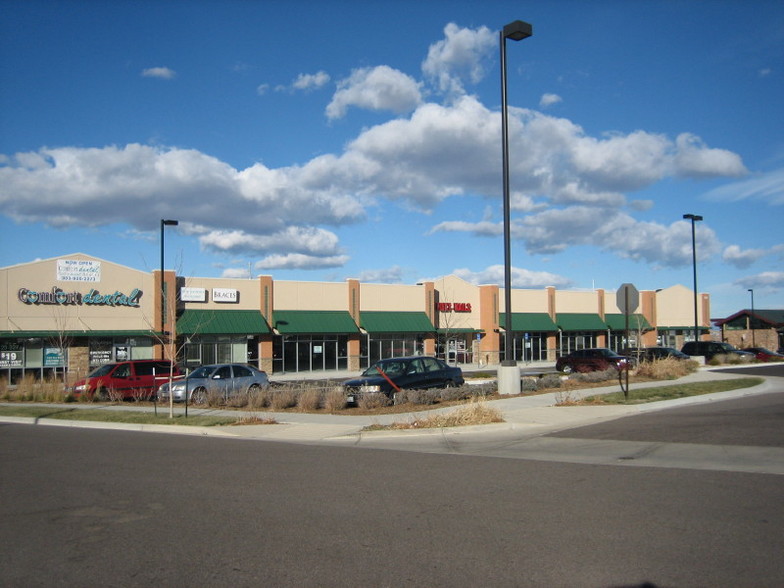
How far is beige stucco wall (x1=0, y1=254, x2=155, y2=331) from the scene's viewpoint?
36656 mm

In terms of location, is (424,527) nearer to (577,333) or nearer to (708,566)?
(708,566)

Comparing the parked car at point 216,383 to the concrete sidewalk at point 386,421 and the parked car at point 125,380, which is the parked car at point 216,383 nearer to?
the parked car at point 125,380

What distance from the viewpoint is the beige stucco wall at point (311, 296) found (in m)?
45.3

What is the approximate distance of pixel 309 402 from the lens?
19703 millimetres

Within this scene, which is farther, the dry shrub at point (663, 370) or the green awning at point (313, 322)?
the green awning at point (313, 322)

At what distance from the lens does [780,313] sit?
82500mm

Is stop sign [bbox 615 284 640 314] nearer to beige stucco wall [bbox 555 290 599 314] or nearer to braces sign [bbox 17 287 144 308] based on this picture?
braces sign [bbox 17 287 144 308]

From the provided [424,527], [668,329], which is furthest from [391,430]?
[668,329]

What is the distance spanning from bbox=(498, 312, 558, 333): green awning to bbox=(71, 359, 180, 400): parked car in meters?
33.6

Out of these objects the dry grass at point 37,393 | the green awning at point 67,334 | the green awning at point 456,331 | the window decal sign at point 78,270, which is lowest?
the dry grass at point 37,393

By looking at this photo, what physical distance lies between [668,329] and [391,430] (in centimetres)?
5952

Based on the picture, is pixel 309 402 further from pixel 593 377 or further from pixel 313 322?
pixel 313 322

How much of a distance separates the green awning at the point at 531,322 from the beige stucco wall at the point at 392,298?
8.27 m

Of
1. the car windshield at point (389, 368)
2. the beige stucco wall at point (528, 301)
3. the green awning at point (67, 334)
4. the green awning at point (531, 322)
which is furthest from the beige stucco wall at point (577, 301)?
the car windshield at point (389, 368)
